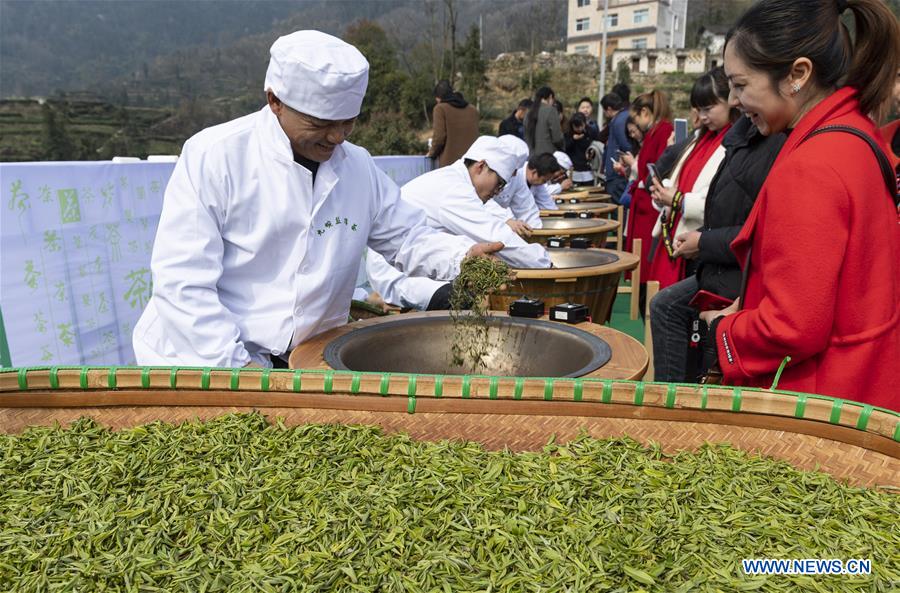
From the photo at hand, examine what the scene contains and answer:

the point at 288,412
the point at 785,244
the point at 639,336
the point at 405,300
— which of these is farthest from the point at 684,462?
the point at 639,336

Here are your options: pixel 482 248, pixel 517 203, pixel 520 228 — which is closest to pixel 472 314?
pixel 482 248

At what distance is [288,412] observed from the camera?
71.9 inches

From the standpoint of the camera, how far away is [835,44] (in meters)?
1.73

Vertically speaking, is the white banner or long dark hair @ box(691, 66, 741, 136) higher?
long dark hair @ box(691, 66, 741, 136)

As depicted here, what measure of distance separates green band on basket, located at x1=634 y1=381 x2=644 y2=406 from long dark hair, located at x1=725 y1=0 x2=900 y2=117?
0.88m

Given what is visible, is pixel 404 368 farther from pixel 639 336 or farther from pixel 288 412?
pixel 639 336

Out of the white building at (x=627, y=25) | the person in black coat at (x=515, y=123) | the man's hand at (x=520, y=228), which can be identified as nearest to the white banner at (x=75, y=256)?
the man's hand at (x=520, y=228)

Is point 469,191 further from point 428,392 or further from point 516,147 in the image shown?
point 428,392

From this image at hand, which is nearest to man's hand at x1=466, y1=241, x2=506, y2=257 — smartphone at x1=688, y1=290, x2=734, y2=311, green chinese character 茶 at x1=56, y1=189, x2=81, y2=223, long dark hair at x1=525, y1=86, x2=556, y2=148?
smartphone at x1=688, y1=290, x2=734, y2=311

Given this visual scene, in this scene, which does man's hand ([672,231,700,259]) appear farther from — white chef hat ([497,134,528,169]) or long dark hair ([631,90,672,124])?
long dark hair ([631,90,672,124])

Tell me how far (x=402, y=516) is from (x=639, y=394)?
63cm

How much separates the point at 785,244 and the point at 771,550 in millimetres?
705

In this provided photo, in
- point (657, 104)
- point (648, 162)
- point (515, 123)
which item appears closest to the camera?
point (648, 162)

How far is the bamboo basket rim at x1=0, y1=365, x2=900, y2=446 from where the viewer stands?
155cm
